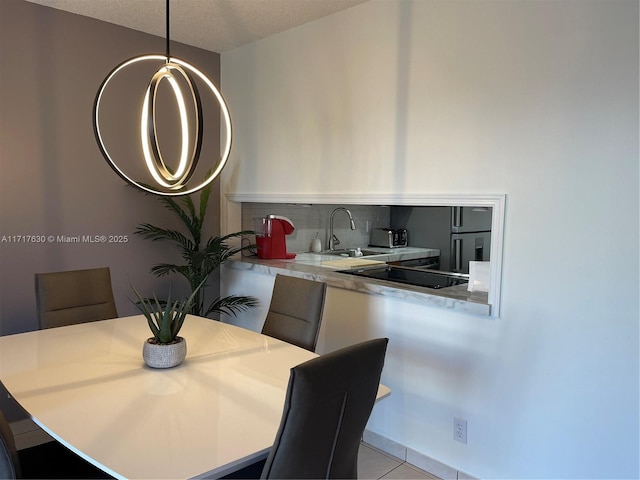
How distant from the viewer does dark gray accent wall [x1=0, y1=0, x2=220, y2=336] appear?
293 cm

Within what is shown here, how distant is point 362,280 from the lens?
2.86 m

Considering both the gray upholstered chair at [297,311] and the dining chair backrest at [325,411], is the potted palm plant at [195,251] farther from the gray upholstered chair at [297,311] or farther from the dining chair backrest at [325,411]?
the dining chair backrest at [325,411]

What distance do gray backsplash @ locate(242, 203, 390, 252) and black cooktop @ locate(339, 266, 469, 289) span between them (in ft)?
3.73

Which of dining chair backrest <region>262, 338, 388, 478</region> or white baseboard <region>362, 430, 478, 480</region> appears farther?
white baseboard <region>362, 430, 478, 480</region>

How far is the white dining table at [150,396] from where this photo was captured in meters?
1.29

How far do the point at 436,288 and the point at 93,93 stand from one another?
258 centimetres

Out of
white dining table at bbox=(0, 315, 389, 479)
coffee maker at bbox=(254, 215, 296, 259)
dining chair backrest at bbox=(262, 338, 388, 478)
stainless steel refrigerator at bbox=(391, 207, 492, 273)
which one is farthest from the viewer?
stainless steel refrigerator at bbox=(391, 207, 492, 273)

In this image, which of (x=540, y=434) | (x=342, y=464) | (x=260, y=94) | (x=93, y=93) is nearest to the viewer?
(x=342, y=464)

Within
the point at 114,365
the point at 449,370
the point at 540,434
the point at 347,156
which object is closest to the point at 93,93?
the point at 347,156

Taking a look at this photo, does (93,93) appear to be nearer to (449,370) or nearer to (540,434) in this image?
(449,370)


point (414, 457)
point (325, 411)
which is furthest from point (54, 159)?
point (414, 457)

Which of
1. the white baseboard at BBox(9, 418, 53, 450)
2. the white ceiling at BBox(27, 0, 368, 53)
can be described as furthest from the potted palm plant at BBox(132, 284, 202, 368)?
the white ceiling at BBox(27, 0, 368, 53)

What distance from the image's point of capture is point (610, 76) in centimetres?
193

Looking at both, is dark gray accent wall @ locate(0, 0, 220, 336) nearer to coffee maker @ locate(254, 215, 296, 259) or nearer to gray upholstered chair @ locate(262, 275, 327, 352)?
coffee maker @ locate(254, 215, 296, 259)
